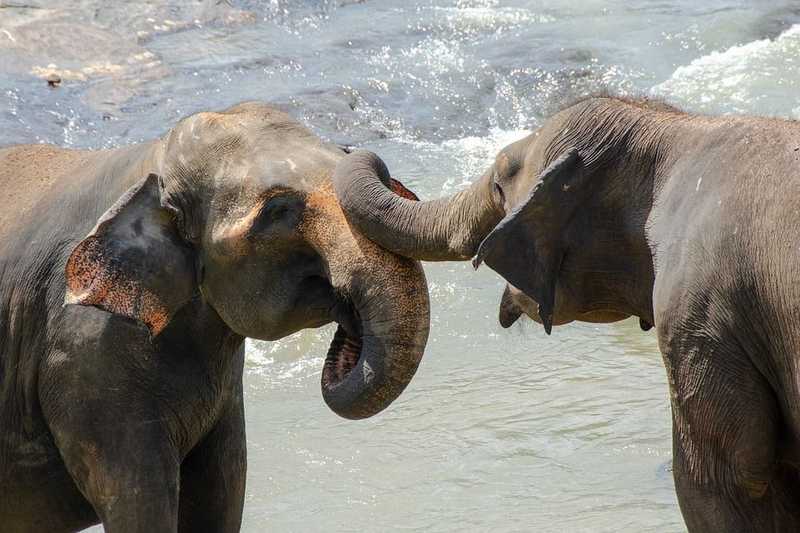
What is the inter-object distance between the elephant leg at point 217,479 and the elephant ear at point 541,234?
3.54 feet

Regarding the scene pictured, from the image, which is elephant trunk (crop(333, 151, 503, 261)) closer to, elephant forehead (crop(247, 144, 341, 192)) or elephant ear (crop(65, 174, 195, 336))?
elephant forehead (crop(247, 144, 341, 192))

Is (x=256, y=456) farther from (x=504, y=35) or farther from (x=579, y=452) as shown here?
(x=504, y=35)

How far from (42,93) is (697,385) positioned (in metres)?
10.1

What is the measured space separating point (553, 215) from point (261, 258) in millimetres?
776

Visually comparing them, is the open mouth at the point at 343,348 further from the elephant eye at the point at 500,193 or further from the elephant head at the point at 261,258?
the elephant eye at the point at 500,193

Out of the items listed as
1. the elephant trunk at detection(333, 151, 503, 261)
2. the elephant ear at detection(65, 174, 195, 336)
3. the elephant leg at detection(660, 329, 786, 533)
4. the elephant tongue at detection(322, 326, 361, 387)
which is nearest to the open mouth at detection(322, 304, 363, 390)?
the elephant tongue at detection(322, 326, 361, 387)

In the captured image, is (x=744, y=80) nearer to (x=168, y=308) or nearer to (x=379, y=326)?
(x=168, y=308)

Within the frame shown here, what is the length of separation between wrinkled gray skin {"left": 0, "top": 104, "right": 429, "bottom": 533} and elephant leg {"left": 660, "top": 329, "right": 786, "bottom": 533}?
69cm

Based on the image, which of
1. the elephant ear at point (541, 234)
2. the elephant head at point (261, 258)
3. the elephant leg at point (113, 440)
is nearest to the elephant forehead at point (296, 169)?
the elephant head at point (261, 258)

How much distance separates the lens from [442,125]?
13.1 m

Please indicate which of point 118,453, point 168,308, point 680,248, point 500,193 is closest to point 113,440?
point 118,453

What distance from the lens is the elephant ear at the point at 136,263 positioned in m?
4.54

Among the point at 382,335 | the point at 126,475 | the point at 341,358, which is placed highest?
the point at 382,335

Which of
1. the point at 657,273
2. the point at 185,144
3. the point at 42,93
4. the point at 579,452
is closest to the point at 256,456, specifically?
the point at 579,452
